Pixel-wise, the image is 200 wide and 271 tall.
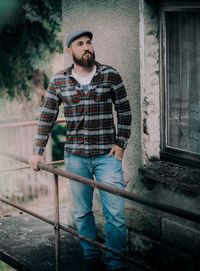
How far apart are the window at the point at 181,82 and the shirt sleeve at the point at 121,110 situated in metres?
0.45

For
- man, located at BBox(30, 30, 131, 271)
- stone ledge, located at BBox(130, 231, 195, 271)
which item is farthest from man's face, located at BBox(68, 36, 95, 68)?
stone ledge, located at BBox(130, 231, 195, 271)

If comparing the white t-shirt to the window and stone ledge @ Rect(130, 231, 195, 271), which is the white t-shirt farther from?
stone ledge @ Rect(130, 231, 195, 271)

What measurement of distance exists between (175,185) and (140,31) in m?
1.22

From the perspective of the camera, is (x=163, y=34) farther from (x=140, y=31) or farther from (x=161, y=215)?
(x=161, y=215)

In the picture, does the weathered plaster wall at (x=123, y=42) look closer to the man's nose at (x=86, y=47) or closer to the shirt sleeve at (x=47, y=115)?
the man's nose at (x=86, y=47)

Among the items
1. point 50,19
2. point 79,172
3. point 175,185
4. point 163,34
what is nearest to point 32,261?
point 79,172

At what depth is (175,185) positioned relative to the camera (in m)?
3.97

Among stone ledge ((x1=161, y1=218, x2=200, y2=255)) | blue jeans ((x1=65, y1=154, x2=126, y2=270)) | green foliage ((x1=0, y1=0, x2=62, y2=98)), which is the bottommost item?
stone ledge ((x1=161, y1=218, x2=200, y2=255))

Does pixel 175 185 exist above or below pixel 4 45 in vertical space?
below

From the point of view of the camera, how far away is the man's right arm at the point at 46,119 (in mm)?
4010

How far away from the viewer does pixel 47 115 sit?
13.4 ft

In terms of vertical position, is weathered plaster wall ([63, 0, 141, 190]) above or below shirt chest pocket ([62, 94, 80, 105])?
above

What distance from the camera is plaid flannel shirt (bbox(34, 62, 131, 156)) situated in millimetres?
3863

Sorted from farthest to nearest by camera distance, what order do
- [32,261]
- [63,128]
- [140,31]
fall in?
[63,128] → [32,261] → [140,31]
